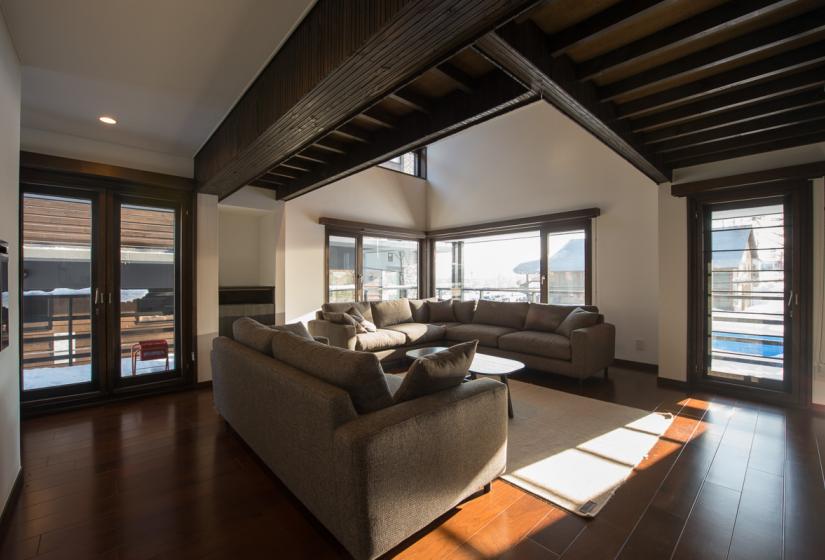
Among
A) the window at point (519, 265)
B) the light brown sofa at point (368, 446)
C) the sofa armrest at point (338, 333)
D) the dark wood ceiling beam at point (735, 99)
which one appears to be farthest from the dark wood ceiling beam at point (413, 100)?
the window at point (519, 265)

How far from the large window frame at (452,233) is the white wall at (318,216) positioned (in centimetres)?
15

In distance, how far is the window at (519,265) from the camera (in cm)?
535

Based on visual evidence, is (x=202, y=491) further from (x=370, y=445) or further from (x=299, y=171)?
(x=299, y=171)

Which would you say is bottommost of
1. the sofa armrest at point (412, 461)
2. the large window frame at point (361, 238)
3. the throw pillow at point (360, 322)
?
the sofa armrest at point (412, 461)

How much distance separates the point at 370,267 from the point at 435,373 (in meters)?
4.80

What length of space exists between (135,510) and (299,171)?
11.9 feet

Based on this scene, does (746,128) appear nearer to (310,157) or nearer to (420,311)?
(310,157)

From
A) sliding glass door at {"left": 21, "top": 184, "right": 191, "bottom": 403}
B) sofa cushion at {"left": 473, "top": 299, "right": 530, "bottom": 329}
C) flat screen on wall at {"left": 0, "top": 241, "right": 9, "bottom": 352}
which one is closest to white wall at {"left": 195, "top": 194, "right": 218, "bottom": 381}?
sliding glass door at {"left": 21, "top": 184, "right": 191, "bottom": 403}

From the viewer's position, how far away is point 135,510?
1917mm

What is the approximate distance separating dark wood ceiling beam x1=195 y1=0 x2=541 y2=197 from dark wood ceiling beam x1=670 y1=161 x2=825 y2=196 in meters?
3.57

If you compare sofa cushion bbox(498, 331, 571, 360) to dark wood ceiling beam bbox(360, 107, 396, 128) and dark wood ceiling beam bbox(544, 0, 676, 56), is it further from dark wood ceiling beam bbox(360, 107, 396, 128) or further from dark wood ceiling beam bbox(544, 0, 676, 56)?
dark wood ceiling beam bbox(544, 0, 676, 56)

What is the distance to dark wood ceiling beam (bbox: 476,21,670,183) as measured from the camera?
1.68 meters

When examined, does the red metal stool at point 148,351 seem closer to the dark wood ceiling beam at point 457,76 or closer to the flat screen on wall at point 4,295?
the flat screen on wall at point 4,295

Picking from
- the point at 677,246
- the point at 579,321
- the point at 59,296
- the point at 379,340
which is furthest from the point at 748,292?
the point at 59,296
